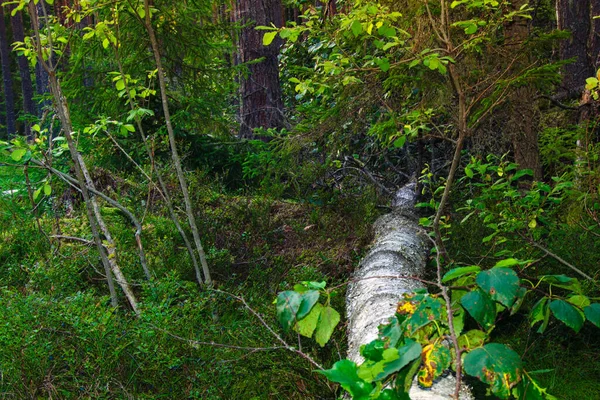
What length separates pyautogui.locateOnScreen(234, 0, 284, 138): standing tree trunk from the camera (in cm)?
898

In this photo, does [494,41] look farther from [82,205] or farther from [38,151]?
[82,205]

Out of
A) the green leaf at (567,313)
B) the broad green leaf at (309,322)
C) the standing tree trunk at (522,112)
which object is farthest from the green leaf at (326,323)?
the standing tree trunk at (522,112)

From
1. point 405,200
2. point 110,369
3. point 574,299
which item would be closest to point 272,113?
point 405,200

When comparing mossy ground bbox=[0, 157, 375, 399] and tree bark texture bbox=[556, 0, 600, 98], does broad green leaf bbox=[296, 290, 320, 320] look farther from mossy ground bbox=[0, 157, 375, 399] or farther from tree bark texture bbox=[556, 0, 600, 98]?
tree bark texture bbox=[556, 0, 600, 98]

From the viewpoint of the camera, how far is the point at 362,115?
505 cm

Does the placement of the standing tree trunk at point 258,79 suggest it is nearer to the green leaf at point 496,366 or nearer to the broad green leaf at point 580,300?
the broad green leaf at point 580,300

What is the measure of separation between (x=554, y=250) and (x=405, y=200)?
6.74 ft

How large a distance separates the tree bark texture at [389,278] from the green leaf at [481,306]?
54 centimetres

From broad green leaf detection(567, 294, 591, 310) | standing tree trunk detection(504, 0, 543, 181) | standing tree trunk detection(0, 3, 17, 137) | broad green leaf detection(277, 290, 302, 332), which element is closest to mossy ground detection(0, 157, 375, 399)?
broad green leaf detection(277, 290, 302, 332)

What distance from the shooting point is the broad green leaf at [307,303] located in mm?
1533

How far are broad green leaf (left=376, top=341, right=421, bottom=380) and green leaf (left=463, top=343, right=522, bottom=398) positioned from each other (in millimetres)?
118

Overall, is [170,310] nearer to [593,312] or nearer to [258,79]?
[593,312]

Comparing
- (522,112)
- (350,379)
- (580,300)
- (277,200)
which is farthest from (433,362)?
(277,200)

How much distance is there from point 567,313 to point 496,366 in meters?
0.42
